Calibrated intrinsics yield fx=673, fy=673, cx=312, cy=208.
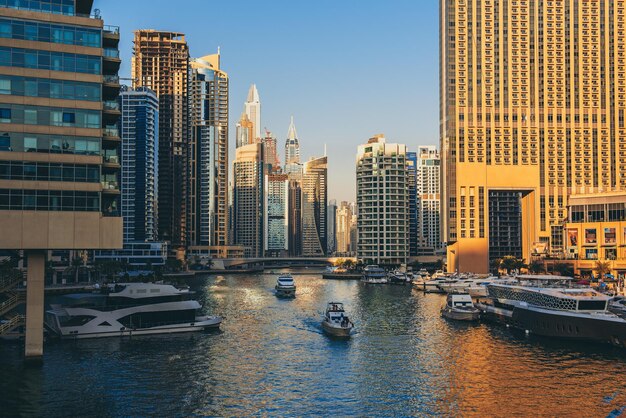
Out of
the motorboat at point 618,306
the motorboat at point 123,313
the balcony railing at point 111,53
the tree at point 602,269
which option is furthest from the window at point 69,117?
the tree at point 602,269

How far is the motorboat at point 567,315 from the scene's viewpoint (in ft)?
284

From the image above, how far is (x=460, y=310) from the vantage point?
119 metres

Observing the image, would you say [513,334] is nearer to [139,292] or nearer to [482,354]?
[482,354]

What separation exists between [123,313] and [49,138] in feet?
114

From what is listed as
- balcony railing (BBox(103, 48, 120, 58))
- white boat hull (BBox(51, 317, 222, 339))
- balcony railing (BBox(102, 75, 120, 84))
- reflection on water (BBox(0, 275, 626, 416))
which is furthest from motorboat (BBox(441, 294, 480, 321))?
balcony railing (BBox(103, 48, 120, 58))

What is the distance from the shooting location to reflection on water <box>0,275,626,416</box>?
58.9 m

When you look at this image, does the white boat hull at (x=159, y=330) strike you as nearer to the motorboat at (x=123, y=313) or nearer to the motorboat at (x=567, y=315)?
the motorboat at (x=123, y=313)

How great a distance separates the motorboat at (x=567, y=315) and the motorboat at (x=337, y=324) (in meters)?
26.8

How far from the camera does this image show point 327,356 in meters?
82.8

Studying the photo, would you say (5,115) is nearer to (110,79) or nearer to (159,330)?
(110,79)

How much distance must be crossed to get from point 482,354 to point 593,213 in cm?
12581

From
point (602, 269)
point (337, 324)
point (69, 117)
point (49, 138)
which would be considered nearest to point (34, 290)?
point (49, 138)

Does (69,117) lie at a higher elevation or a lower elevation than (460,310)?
higher

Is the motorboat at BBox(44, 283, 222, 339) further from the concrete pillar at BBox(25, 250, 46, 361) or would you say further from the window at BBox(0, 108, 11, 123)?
the window at BBox(0, 108, 11, 123)
